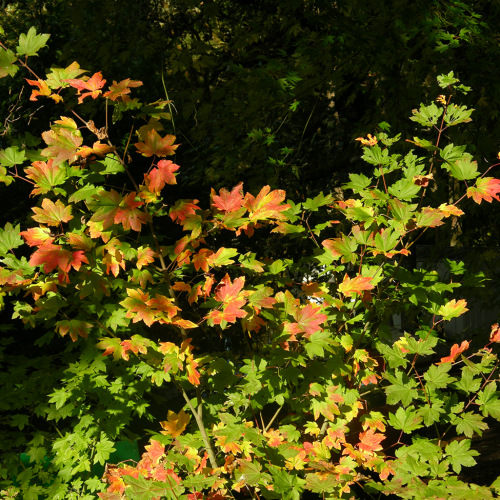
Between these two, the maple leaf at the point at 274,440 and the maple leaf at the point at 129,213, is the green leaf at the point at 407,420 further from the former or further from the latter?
the maple leaf at the point at 129,213

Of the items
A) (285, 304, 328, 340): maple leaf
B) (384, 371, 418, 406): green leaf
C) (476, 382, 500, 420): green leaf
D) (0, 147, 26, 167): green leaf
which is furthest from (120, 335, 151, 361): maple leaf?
(476, 382, 500, 420): green leaf

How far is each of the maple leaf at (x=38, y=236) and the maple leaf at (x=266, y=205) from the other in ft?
2.27

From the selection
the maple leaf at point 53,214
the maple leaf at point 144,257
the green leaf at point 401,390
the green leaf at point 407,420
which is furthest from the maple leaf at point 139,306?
the green leaf at point 407,420

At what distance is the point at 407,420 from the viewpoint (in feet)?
6.76

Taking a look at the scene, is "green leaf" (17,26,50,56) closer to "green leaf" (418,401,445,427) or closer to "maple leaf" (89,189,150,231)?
"maple leaf" (89,189,150,231)

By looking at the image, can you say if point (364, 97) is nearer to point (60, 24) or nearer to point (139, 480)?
point (60, 24)

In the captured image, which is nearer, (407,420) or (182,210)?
(182,210)

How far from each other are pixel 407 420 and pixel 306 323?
57cm

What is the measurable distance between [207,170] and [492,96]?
3086 millimetres

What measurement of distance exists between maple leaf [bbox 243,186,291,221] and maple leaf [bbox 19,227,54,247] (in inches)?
27.3

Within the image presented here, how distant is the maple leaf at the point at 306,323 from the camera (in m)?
1.93

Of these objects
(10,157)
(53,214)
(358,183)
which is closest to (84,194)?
(53,214)

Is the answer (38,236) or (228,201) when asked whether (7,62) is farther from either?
(228,201)

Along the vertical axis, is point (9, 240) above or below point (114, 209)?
below
